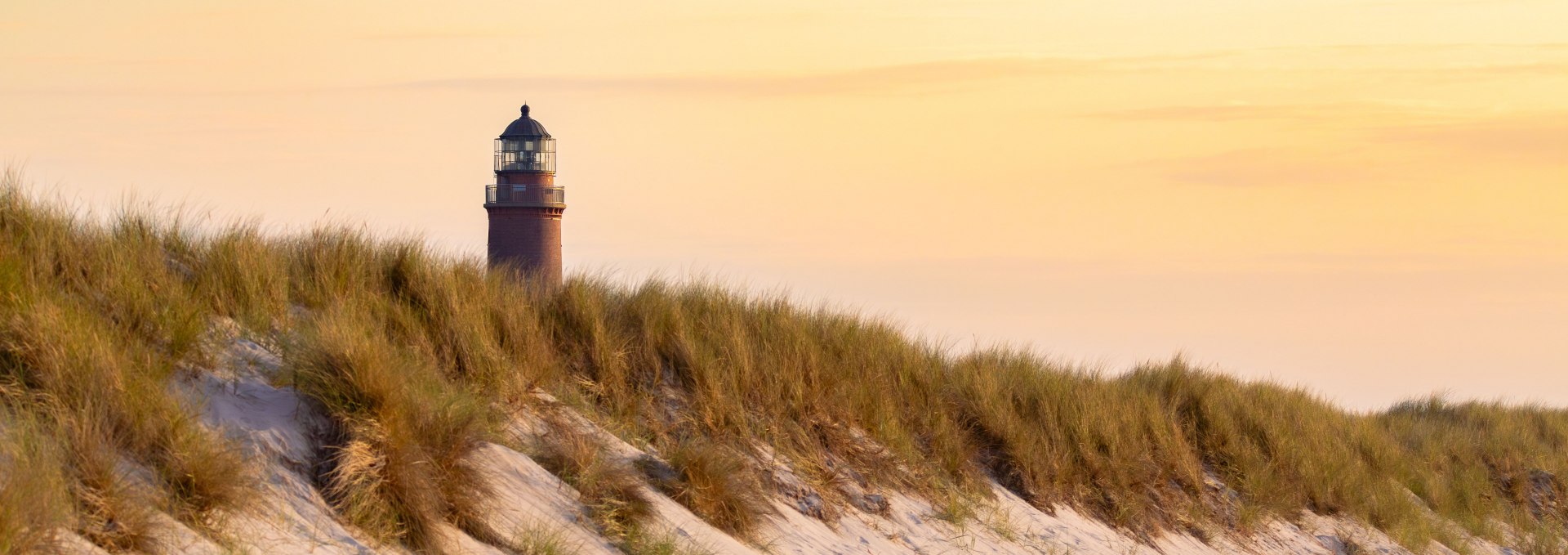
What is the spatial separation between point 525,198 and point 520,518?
80.2 feet

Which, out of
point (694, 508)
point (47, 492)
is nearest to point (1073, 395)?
point (694, 508)

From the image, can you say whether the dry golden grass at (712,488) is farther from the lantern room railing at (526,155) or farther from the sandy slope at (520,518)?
the lantern room railing at (526,155)

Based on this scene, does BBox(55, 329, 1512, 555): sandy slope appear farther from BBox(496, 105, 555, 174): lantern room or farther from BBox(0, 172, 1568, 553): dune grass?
BBox(496, 105, 555, 174): lantern room

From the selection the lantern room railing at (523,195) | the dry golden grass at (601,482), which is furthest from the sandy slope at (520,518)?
the lantern room railing at (523,195)

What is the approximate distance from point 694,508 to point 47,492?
348 centimetres

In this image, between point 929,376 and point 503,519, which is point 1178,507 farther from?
point 503,519

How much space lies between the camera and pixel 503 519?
613 centimetres

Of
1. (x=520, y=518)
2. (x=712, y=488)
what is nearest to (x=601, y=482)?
(x=520, y=518)

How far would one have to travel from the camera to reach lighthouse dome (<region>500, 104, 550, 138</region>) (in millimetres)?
30422

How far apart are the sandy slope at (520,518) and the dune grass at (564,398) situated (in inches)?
4.8

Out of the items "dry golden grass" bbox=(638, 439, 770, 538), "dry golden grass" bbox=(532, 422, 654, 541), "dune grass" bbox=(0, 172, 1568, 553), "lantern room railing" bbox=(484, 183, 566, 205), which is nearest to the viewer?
"dune grass" bbox=(0, 172, 1568, 553)

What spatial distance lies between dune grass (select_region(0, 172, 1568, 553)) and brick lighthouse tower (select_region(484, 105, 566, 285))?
19.2m

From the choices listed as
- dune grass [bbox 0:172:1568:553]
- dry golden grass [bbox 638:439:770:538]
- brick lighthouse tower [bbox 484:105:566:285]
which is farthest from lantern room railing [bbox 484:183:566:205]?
dry golden grass [bbox 638:439:770:538]

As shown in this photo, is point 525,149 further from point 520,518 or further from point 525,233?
point 520,518
